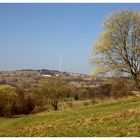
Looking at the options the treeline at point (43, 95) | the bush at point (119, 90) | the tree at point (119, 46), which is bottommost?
the treeline at point (43, 95)

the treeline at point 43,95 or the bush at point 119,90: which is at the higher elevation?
the bush at point 119,90

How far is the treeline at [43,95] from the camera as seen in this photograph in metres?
58.4

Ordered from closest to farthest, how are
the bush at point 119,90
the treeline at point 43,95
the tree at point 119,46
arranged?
the tree at point 119,46 < the treeline at point 43,95 < the bush at point 119,90

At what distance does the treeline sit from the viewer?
58438mm

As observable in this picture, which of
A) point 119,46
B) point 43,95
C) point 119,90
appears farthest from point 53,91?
point 119,46

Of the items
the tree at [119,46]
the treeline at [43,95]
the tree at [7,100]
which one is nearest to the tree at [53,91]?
the treeline at [43,95]

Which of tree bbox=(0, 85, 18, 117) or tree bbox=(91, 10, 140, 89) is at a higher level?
tree bbox=(91, 10, 140, 89)

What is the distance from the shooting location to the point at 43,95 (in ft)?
235

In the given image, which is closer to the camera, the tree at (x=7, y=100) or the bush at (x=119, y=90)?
the tree at (x=7, y=100)

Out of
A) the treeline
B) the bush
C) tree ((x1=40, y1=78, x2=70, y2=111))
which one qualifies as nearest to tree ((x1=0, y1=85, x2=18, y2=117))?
the treeline

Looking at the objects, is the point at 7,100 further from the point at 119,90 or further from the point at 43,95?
the point at 119,90

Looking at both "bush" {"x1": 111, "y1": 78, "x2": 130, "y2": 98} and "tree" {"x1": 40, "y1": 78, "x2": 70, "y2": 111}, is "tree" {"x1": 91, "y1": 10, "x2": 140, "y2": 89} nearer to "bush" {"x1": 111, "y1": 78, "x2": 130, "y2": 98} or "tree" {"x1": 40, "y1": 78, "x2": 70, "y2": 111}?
"bush" {"x1": 111, "y1": 78, "x2": 130, "y2": 98}

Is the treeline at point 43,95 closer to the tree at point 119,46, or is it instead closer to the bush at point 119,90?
the bush at point 119,90

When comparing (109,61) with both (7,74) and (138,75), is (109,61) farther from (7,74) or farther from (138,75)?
(7,74)
